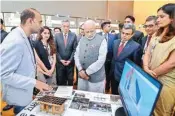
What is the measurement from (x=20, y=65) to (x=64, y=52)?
5.60 feet

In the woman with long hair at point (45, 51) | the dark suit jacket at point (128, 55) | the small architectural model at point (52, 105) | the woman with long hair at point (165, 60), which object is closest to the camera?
the small architectural model at point (52, 105)

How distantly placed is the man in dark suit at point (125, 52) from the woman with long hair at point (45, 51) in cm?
99

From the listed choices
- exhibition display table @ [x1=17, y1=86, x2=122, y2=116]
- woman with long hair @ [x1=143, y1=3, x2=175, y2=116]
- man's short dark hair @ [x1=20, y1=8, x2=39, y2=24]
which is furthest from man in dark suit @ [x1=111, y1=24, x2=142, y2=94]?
man's short dark hair @ [x1=20, y1=8, x2=39, y2=24]

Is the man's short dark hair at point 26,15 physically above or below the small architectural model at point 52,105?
above

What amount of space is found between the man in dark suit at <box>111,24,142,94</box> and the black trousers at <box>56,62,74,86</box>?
3.82ft

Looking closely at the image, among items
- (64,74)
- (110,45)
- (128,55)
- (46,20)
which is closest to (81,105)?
(128,55)

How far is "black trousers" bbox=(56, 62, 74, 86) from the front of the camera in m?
3.16

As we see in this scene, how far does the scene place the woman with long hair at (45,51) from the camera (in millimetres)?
2562

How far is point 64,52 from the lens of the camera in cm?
310

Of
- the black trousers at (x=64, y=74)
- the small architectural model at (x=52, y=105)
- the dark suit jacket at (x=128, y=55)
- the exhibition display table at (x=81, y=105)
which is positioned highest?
the dark suit jacket at (x=128, y=55)

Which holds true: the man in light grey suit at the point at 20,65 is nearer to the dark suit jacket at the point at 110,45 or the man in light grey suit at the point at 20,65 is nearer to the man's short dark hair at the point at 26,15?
the man's short dark hair at the point at 26,15

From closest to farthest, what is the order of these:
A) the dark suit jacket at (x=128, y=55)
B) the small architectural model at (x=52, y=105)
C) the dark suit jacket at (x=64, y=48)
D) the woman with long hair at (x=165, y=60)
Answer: the small architectural model at (x=52, y=105) → the woman with long hair at (x=165, y=60) → the dark suit jacket at (x=128, y=55) → the dark suit jacket at (x=64, y=48)

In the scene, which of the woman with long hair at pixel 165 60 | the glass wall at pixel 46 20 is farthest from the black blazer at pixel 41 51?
the glass wall at pixel 46 20

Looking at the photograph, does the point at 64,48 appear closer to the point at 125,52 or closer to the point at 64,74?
the point at 64,74
